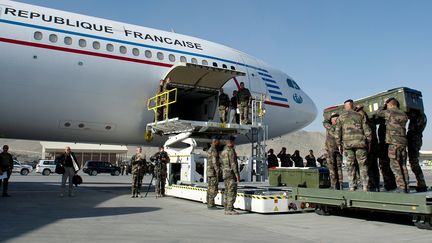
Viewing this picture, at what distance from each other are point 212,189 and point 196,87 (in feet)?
16.6

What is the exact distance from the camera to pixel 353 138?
7.84m

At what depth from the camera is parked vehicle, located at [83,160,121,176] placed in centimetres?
3909

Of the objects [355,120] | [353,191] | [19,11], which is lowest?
[353,191]

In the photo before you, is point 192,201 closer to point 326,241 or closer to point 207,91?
point 207,91

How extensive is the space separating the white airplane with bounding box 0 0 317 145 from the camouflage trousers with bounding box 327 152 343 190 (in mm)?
4528

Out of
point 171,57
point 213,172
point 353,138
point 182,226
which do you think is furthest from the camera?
point 171,57

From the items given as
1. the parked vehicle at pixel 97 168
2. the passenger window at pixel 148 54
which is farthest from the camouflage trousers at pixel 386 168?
the parked vehicle at pixel 97 168

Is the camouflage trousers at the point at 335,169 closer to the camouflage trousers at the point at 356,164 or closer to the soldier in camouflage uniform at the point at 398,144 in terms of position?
the camouflage trousers at the point at 356,164

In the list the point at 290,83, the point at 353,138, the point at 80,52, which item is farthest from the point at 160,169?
the point at 290,83

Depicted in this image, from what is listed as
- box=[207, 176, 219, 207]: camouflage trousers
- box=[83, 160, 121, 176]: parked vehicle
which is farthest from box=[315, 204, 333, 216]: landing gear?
box=[83, 160, 121, 176]: parked vehicle

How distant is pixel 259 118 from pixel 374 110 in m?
4.85

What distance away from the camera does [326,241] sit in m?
5.66

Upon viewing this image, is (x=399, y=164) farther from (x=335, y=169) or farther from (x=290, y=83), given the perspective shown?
(x=290, y=83)

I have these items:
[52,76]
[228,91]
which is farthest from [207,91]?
[52,76]
